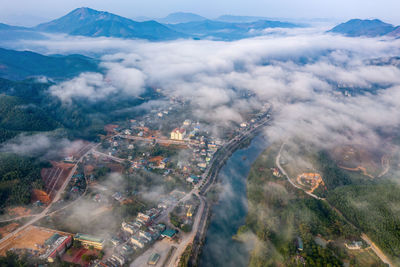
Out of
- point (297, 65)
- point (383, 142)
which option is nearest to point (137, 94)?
point (383, 142)

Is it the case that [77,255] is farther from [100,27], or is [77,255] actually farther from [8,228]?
[100,27]

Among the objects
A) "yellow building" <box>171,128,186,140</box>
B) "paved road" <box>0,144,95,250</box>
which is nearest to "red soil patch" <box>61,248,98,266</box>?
"paved road" <box>0,144,95,250</box>

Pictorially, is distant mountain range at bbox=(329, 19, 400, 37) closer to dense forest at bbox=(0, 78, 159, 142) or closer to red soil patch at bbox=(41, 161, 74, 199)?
dense forest at bbox=(0, 78, 159, 142)

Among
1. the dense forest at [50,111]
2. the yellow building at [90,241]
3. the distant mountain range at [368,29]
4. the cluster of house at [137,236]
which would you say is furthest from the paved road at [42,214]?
the distant mountain range at [368,29]

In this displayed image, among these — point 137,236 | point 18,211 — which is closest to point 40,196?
point 18,211

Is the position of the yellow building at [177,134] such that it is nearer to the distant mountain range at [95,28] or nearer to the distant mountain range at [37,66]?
the distant mountain range at [37,66]
